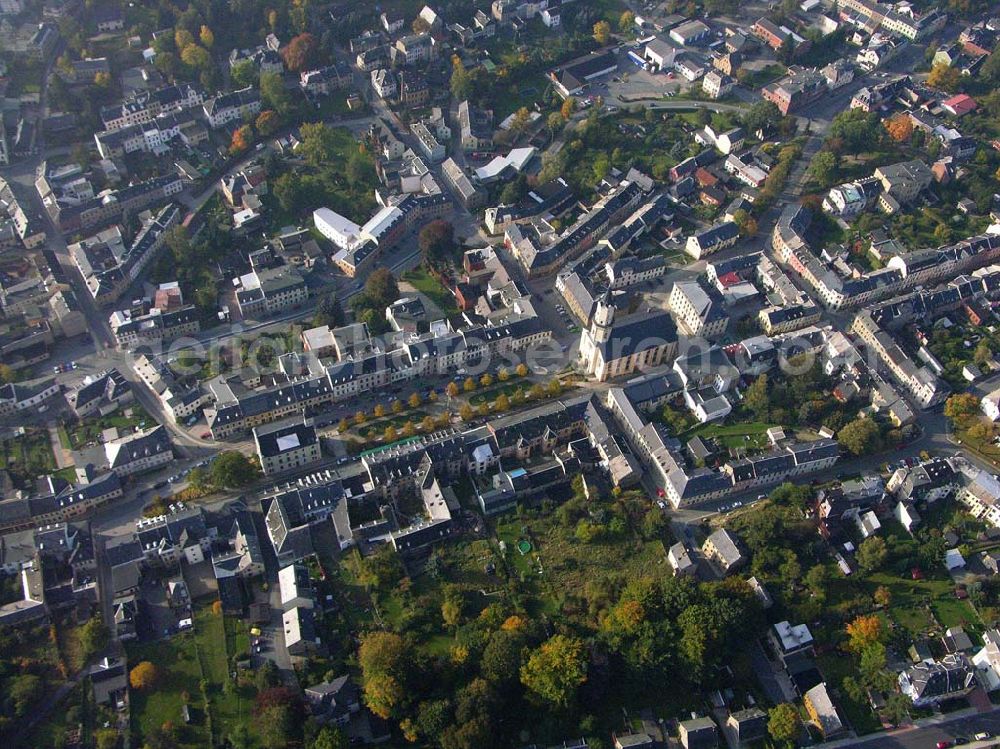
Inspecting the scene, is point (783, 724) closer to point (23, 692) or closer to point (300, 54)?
point (23, 692)

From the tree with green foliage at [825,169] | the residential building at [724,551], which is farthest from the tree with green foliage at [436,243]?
the tree with green foliage at [825,169]

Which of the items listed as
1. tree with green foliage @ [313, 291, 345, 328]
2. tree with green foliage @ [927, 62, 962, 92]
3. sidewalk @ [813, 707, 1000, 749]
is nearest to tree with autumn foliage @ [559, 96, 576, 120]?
tree with green foliage @ [313, 291, 345, 328]

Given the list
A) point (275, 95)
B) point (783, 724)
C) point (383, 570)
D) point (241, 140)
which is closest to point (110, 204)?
point (241, 140)

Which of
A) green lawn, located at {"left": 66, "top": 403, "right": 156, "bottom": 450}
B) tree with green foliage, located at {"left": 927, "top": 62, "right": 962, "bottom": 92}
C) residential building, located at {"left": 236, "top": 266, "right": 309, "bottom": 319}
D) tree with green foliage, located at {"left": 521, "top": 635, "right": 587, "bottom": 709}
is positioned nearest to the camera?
tree with green foliage, located at {"left": 521, "top": 635, "right": 587, "bottom": 709}

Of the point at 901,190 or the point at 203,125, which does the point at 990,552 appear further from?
the point at 203,125

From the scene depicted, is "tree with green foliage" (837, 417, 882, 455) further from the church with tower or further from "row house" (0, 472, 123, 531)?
"row house" (0, 472, 123, 531)

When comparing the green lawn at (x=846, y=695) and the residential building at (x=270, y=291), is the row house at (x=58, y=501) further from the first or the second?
the green lawn at (x=846, y=695)
